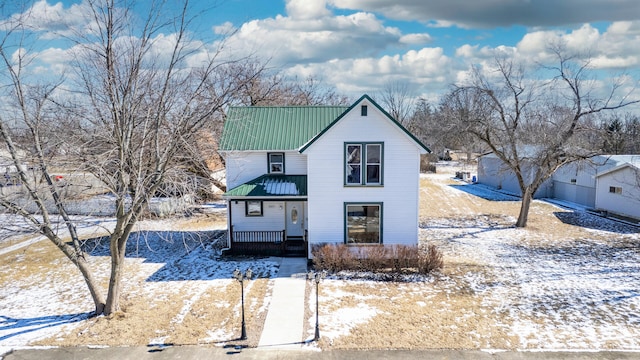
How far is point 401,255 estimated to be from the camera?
15.7 meters

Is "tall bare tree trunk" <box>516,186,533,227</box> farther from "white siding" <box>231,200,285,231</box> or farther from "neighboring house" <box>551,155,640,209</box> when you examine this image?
"white siding" <box>231,200,285,231</box>

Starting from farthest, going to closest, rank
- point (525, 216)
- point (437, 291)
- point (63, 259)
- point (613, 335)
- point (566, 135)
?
point (525, 216), point (566, 135), point (63, 259), point (437, 291), point (613, 335)

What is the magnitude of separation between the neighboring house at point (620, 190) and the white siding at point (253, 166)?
18.8 metres

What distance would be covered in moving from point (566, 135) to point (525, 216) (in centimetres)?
482

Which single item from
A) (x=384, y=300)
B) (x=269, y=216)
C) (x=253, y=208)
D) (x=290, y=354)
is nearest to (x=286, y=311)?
(x=290, y=354)

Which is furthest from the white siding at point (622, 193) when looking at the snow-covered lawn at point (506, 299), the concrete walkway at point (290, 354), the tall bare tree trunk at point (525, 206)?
the concrete walkway at point (290, 354)

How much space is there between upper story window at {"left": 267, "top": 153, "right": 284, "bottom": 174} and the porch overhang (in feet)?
1.13

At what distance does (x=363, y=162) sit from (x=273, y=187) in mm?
4097

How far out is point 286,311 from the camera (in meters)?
12.1

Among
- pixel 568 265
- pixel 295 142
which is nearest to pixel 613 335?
pixel 568 265

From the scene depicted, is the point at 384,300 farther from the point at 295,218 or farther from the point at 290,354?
the point at 295,218

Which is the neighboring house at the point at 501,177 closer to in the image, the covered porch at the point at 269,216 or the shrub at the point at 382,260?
the shrub at the point at 382,260

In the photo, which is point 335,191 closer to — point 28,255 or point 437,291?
point 437,291

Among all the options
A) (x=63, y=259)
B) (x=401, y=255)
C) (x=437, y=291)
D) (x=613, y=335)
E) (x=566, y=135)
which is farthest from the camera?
(x=566, y=135)
